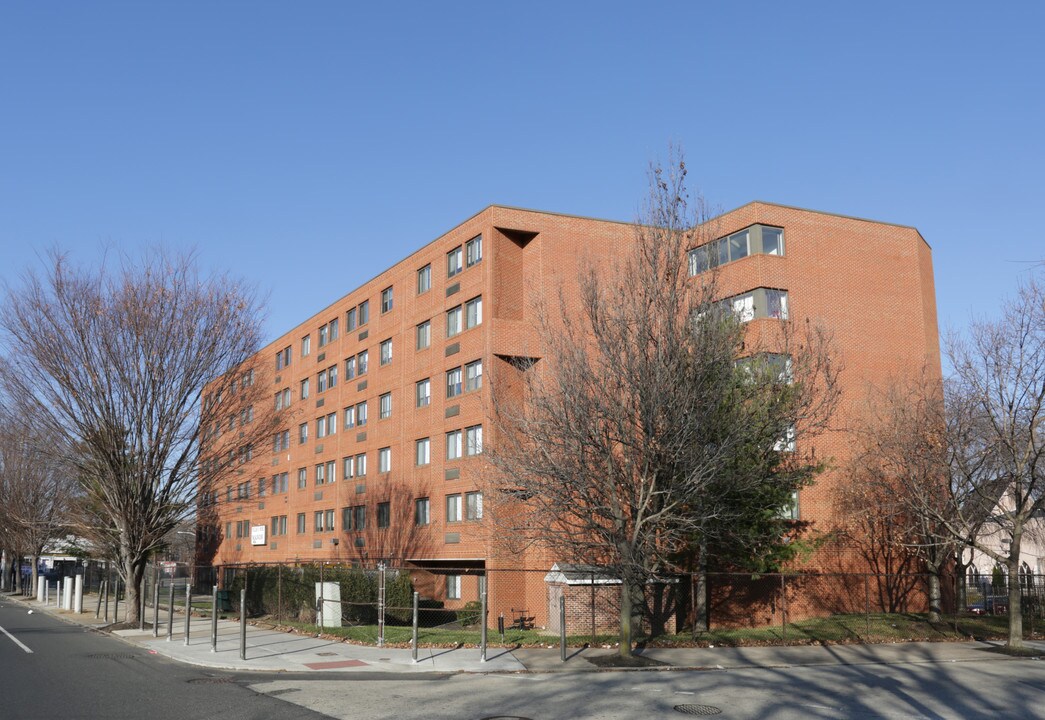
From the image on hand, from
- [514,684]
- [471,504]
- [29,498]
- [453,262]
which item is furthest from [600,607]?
[29,498]

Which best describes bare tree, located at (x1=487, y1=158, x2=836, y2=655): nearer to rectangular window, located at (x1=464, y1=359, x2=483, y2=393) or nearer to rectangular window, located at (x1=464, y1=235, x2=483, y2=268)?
rectangular window, located at (x1=464, y1=359, x2=483, y2=393)

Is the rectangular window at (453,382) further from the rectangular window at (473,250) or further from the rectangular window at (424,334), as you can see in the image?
the rectangular window at (473,250)

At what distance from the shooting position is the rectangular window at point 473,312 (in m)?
38.0

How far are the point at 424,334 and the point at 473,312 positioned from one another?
5.10 meters

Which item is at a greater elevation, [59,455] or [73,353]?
[73,353]

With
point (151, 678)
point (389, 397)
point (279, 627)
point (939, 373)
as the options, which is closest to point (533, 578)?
point (279, 627)

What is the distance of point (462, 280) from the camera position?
3919 centimetres

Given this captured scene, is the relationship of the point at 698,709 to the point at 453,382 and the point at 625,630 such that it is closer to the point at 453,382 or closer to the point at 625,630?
the point at 625,630

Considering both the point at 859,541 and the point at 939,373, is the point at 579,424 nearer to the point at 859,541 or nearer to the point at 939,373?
the point at 859,541

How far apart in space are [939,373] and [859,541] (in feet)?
25.3

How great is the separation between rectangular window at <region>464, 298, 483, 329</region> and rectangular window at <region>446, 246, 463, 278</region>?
1896 millimetres

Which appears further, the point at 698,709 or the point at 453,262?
the point at 453,262

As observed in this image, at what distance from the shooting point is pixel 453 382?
39.7 meters

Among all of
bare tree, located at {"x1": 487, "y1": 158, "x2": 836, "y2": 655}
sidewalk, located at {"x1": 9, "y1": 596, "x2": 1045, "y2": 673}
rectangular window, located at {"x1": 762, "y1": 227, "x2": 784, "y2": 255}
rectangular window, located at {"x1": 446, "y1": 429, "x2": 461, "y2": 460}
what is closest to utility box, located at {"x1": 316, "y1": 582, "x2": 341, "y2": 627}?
sidewalk, located at {"x1": 9, "y1": 596, "x2": 1045, "y2": 673}
